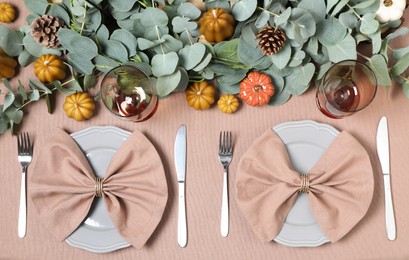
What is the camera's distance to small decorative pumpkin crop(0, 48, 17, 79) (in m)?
0.79

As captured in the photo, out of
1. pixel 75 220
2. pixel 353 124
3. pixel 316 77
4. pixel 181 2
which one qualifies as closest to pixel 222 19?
pixel 181 2

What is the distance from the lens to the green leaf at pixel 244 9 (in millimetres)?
703

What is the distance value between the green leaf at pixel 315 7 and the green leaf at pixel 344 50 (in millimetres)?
61

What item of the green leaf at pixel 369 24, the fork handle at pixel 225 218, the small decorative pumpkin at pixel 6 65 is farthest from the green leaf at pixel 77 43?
the green leaf at pixel 369 24

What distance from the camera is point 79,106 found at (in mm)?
778

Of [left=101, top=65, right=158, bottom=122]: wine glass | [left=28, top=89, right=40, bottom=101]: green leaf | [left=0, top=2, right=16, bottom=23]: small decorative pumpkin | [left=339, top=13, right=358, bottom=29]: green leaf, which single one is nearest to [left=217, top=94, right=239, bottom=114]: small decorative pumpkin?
[left=101, top=65, right=158, bottom=122]: wine glass

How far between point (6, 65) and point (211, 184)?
0.46 meters

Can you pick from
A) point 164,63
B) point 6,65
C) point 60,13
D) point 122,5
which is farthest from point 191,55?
point 6,65

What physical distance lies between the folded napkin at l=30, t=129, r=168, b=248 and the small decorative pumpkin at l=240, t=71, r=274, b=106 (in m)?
→ 0.20

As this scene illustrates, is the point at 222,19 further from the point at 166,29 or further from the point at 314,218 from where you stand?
the point at 314,218

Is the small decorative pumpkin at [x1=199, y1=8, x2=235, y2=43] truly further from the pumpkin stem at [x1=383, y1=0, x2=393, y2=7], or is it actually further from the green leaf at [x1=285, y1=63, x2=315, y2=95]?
the pumpkin stem at [x1=383, y1=0, x2=393, y2=7]

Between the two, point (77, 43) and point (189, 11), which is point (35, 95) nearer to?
point (77, 43)

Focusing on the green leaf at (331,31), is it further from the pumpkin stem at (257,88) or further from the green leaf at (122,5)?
the green leaf at (122,5)

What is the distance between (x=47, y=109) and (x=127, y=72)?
205 millimetres
